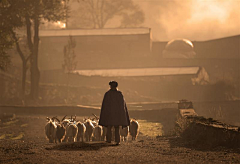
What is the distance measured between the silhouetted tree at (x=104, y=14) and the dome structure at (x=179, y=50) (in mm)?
16083

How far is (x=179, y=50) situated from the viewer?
62125 mm

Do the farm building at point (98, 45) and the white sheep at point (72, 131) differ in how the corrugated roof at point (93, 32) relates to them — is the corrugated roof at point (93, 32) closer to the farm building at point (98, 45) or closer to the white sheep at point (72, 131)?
the farm building at point (98, 45)

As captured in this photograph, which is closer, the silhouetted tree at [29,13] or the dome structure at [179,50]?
the silhouetted tree at [29,13]

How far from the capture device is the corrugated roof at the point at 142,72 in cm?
5031

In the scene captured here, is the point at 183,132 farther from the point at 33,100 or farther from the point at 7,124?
the point at 33,100

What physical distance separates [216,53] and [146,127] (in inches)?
1491

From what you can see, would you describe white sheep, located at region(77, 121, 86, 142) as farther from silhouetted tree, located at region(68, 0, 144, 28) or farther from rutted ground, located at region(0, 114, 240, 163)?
silhouetted tree, located at region(68, 0, 144, 28)

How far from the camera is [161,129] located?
24250 mm

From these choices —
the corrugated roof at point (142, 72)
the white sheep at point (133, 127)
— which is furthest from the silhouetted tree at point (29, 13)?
the white sheep at point (133, 127)

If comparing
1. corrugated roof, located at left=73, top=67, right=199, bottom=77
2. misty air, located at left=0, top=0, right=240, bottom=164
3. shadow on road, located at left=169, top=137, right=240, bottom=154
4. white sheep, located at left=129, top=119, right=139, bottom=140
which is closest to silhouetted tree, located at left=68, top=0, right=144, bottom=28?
misty air, located at left=0, top=0, right=240, bottom=164

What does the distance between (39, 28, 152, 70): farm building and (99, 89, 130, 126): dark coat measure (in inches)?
1758

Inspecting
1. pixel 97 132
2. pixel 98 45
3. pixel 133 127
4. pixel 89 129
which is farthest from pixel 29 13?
pixel 98 45

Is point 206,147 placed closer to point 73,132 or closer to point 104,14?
point 73,132

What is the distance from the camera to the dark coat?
1274 centimetres
